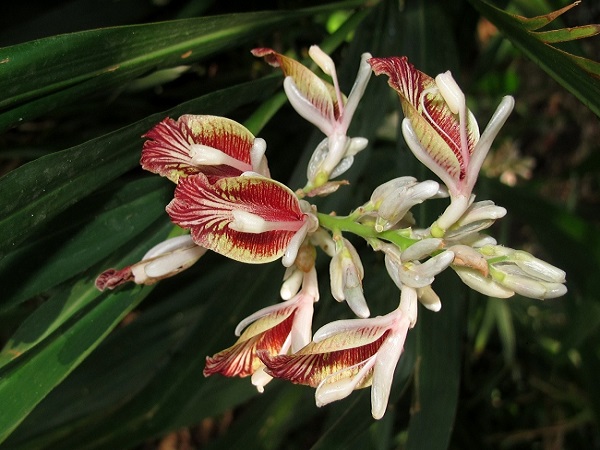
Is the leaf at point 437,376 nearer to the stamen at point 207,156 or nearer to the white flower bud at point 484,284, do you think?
the white flower bud at point 484,284

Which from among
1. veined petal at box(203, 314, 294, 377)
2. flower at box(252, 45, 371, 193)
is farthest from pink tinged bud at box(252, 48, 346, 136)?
veined petal at box(203, 314, 294, 377)

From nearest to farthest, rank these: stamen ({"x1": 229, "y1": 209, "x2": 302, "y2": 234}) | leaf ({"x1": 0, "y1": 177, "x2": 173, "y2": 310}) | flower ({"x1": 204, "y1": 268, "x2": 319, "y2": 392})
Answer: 1. stamen ({"x1": 229, "y1": 209, "x2": 302, "y2": 234})
2. flower ({"x1": 204, "y1": 268, "x2": 319, "y2": 392})
3. leaf ({"x1": 0, "y1": 177, "x2": 173, "y2": 310})

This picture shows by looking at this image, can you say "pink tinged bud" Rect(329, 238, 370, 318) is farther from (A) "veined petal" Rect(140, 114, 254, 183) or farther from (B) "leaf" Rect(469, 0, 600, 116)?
(B) "leaf" Rect(469, 0, 600, 116)

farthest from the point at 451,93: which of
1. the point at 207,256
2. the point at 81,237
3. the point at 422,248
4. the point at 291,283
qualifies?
the point at 207,256

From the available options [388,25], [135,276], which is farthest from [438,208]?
[135,276]

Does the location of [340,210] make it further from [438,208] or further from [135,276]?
[135,276]
